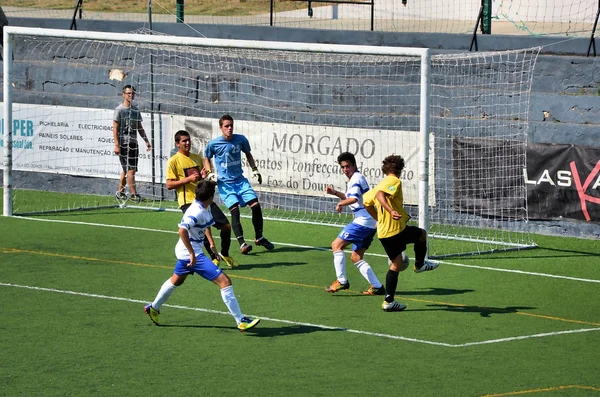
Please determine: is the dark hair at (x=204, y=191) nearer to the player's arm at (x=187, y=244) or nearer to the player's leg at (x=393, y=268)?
the player's arm at (x=187, y=244)

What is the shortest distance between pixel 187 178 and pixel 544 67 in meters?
9.46

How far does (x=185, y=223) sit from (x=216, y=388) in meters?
2.38

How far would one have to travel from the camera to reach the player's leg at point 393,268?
12.4m

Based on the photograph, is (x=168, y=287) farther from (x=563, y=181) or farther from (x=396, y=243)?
(x=563, y=181)

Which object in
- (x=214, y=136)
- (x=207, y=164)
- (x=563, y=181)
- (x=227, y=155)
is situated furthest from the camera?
(x=214, y=136)

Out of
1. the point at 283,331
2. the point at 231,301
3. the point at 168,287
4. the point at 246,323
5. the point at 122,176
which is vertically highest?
the point at 122,176

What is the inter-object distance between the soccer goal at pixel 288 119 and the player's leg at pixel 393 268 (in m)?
2.81

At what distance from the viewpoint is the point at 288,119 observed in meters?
20.7

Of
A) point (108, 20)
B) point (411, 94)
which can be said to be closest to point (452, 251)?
point (411, 94)

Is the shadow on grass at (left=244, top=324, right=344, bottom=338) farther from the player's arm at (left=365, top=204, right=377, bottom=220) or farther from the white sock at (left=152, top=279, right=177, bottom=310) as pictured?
the player's arm at (left=365, top=204, right=377, bottom=220)

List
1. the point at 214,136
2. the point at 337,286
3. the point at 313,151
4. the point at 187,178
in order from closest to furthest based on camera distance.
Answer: the point at 337,286
the point at 187,178
the point at 313,151
the point at 214,136

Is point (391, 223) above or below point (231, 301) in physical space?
above

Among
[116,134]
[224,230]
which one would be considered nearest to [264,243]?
[224,230]

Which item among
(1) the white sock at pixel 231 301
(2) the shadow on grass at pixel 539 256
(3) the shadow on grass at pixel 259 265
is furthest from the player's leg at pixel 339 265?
(2) the shadow on grass at pixel 539 256
